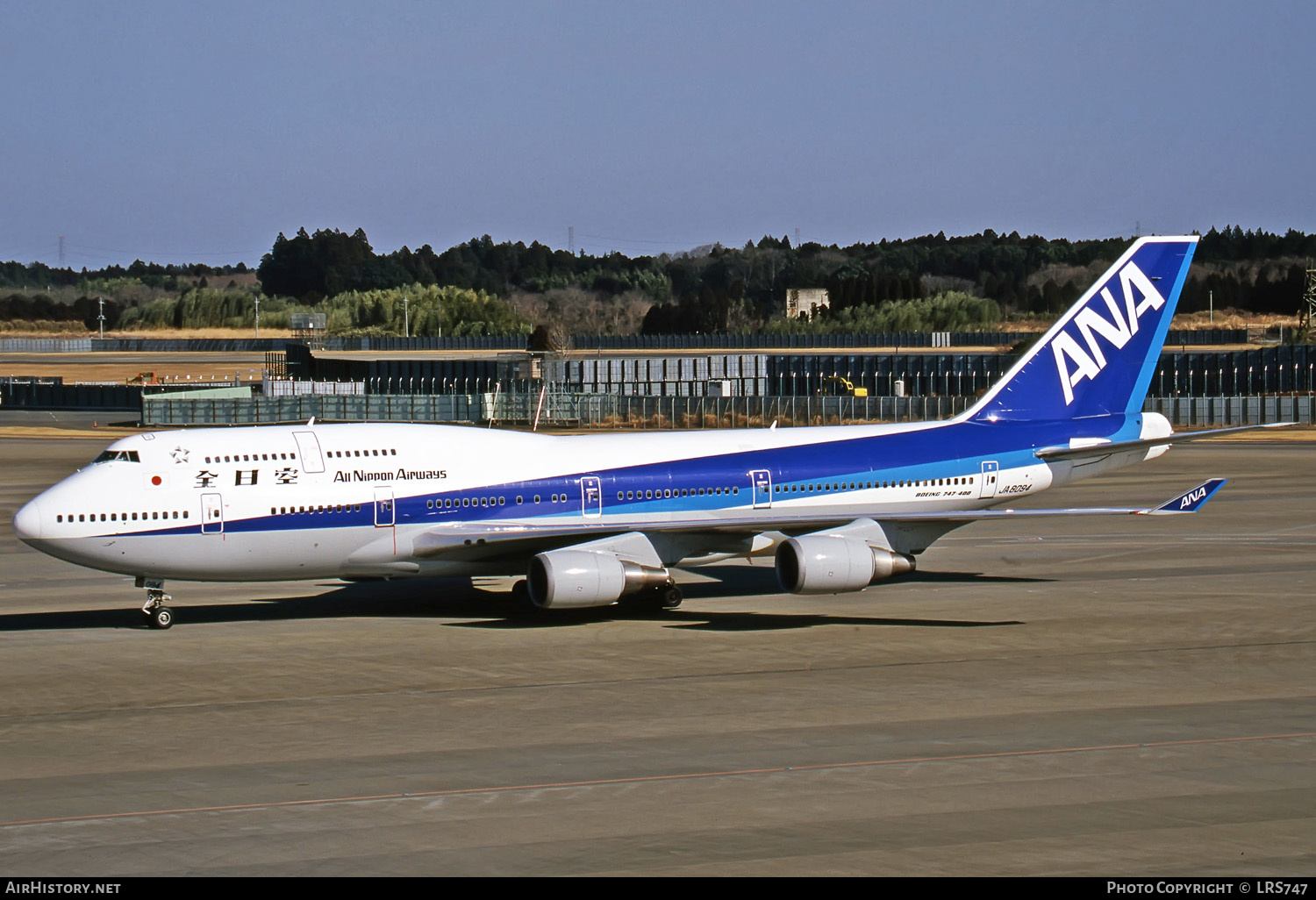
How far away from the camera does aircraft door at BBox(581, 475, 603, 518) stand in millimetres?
34594

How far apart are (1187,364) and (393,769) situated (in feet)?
353

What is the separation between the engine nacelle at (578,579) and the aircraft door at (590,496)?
8.77 feet

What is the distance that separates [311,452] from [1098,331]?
2058 centimetres

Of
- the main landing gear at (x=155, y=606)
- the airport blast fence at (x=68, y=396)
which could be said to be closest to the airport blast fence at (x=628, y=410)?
the airport blast fence at (x=68, y=396)

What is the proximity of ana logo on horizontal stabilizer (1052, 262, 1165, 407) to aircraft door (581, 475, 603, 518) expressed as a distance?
1317cm

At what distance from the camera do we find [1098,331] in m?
40.1

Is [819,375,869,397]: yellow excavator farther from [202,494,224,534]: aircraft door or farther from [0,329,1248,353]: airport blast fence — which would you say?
[202,494,224,534]: aircraft door

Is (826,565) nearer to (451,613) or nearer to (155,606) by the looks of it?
(451,613)

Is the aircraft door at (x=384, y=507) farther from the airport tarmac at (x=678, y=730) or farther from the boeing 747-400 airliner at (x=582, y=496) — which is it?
the airport tarmac at (x=678, y=730)

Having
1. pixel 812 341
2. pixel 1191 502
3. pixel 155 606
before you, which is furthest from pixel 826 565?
pixel 812 341

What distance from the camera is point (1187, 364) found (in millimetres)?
118062

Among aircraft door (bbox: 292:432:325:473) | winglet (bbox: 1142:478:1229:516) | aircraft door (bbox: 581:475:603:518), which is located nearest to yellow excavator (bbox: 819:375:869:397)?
winglet (bbox: 1142:478:1229:516)

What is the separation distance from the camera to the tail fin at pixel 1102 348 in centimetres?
3978

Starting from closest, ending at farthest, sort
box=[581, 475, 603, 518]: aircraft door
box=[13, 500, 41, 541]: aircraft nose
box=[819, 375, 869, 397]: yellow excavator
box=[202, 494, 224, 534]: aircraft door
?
box=[13, 500, 41, 541]: aircraft nose → box=[202, 494, 224, 534]: aircraft door → box=[581, 475, 603, 518]: aircraft door → box=[819, 375, 869, 397]: yellow excavator
